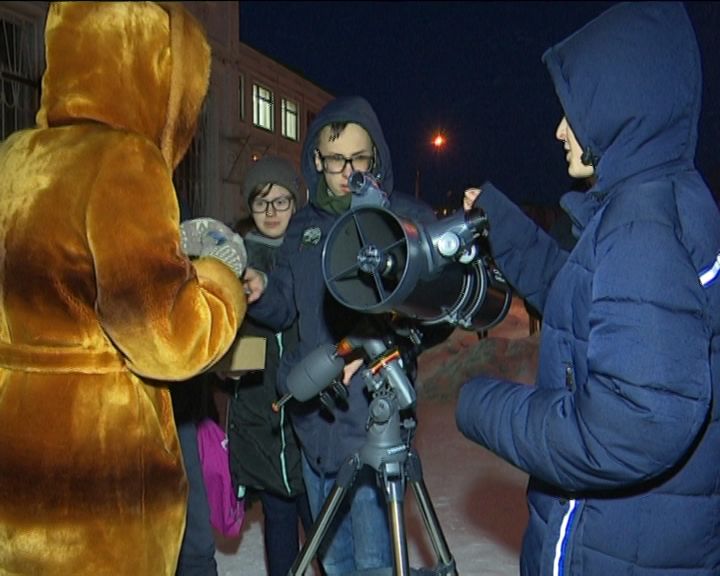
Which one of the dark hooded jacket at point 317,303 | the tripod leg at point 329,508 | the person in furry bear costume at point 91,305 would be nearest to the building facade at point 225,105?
the dark hooded jacket at point 317,303

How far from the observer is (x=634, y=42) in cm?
112

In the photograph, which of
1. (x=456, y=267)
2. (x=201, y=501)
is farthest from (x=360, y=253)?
(x=201, y=501)

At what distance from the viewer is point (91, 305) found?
1.39m

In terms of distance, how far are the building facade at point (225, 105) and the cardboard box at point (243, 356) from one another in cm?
671

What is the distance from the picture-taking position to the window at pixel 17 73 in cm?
793

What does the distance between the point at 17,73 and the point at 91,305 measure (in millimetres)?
7972

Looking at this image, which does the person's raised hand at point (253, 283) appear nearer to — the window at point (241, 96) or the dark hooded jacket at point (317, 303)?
the dark hooded jacket at point (317, 303)

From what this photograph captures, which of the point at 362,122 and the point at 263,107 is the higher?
the point at 263,107

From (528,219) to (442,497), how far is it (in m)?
2.45

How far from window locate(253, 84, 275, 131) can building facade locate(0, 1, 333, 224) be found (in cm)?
2

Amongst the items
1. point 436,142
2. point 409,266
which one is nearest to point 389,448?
point 409,266

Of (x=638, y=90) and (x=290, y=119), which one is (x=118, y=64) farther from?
(x=290, y=119)

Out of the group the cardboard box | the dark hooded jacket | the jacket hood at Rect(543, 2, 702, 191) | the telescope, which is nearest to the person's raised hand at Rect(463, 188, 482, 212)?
the telescope

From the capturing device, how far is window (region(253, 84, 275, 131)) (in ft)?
47.6
